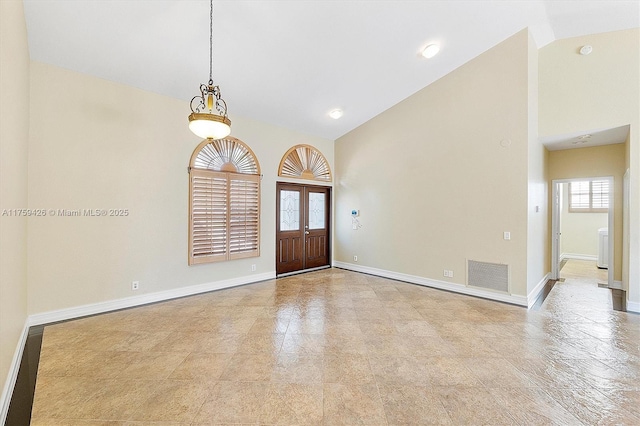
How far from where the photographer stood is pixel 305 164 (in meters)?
6.44

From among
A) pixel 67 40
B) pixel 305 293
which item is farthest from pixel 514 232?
pixel 67 40

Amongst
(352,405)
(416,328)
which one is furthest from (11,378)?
(416,328)

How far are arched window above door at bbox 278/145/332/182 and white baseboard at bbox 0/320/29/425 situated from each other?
14.2ft

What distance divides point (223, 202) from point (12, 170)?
282cm

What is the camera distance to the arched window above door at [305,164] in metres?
6.07

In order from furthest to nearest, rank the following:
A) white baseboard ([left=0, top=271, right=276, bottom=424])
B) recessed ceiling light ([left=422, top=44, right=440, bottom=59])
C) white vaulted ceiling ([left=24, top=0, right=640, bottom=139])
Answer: recessed ceiling light ([left=422, top=44, right=440, bottom=59]) < white vaulted ceiling ([left=24, top=0, right=640, bottom=139]) < white baseboard ([left=0, top=271, right=276, bottom=424])

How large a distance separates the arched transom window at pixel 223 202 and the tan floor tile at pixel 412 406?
3.63 metres

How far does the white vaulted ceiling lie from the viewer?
3051mm

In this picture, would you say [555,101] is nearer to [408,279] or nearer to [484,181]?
[484,181]

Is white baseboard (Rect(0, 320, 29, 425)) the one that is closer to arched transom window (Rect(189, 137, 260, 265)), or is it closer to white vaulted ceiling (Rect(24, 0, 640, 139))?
arched transom window (Rect(189, 137, 260, 265))

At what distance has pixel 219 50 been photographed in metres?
3.61

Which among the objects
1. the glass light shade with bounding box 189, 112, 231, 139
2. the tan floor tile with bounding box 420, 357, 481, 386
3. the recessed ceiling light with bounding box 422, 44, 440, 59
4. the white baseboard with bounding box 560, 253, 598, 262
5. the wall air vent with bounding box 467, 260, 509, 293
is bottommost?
the tan floor tile with bounding box 420, 357, 481, 386

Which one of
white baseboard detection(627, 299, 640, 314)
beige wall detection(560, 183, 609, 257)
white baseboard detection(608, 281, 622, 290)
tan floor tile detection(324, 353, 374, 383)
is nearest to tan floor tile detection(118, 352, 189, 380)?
tan floor tile detection(324, 353, 374, 383)

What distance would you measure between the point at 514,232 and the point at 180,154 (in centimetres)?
538
